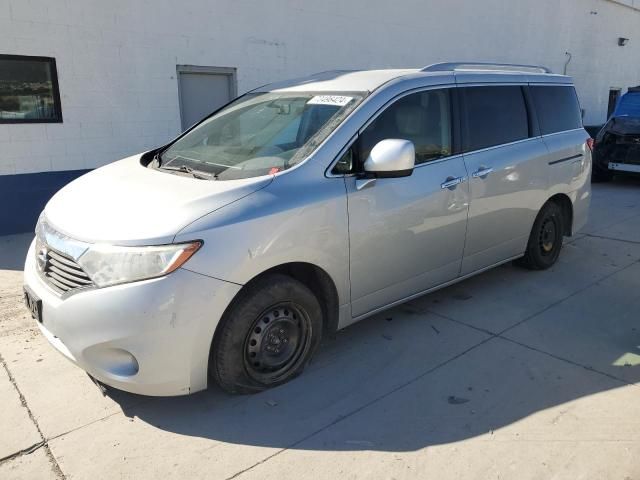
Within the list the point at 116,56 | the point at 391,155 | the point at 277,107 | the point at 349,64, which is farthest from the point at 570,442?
the point at 349,64

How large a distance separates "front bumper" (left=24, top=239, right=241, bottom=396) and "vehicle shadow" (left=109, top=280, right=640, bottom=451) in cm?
37

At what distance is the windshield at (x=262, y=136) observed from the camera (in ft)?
10.9

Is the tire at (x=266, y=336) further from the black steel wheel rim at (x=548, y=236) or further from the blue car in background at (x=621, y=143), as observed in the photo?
the blue car in background at (x=621, y=143)

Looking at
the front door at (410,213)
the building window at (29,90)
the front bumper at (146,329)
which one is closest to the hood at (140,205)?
the front bumper at (146,329)

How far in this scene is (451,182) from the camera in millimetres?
3908

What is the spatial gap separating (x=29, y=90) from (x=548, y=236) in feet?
21.1

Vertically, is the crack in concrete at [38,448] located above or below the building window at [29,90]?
below

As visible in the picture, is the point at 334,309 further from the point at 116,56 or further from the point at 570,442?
the point at 116,56

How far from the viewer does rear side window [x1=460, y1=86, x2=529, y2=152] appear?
13.8 ft

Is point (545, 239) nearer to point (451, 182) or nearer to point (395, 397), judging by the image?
point (451, 182)

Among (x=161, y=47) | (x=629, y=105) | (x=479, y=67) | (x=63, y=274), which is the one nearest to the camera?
(x=63, y=274)

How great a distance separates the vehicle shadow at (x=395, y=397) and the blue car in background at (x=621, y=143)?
291 inches

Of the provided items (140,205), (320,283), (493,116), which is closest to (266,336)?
(320,283)

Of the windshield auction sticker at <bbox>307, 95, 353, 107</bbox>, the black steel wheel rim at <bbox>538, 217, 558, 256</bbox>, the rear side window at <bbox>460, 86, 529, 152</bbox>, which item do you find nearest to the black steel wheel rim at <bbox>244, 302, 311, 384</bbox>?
the windshield auction sticker at <bbox>307, 95, 353, 107</bbox>
